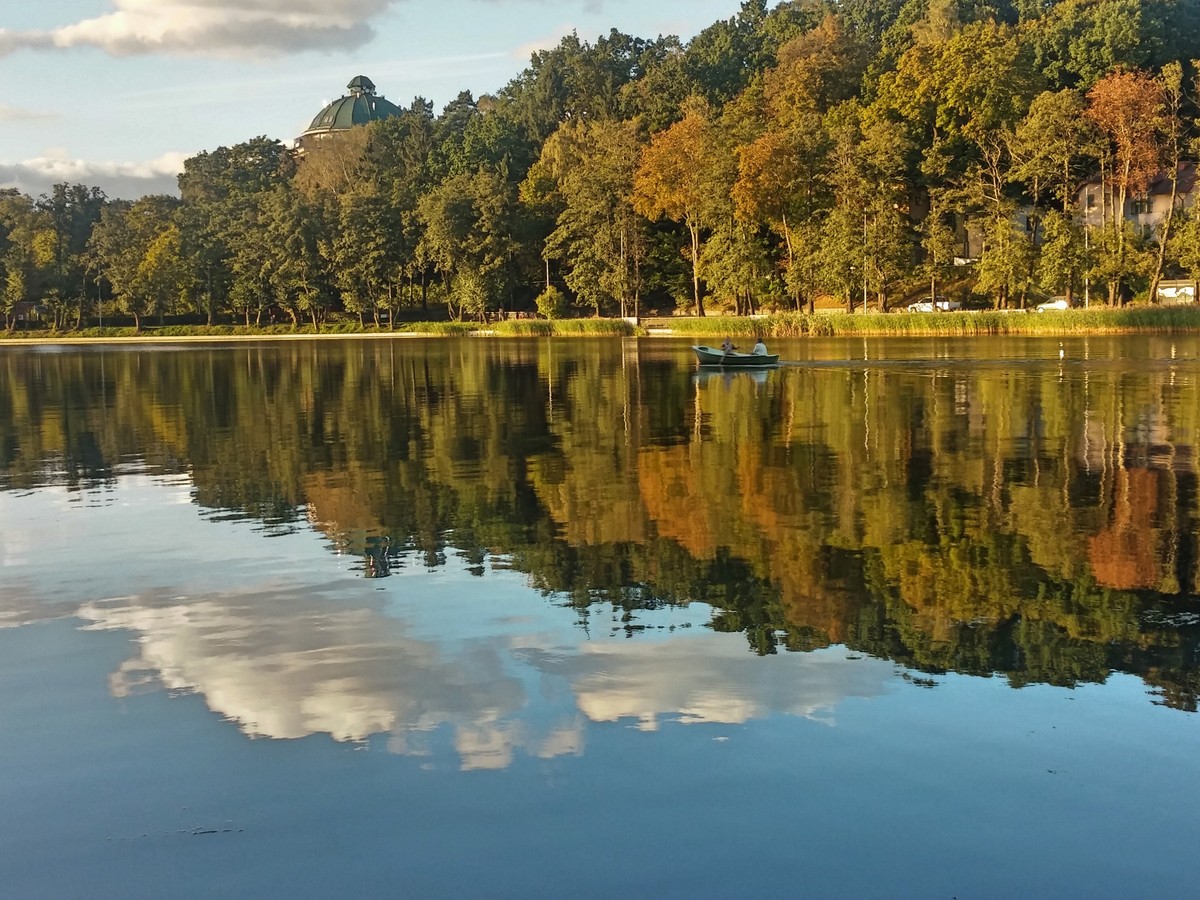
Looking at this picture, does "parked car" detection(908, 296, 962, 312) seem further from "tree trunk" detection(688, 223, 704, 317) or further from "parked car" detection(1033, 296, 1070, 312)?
"tree trunk" detection(688, 223, 704, 317)

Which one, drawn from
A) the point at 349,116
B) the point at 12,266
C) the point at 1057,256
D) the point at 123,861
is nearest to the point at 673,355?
the point at 1057,256

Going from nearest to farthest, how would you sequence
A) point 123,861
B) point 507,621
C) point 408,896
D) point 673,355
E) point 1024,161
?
point 408,896 → point 123,861 → point 507,621 → point 673,355 → point 1024,161

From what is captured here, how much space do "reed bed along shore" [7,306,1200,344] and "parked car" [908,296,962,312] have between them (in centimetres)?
925

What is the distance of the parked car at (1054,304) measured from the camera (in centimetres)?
8633

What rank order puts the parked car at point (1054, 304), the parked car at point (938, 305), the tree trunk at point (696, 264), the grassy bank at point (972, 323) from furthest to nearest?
the tree trunk at point (696, 264) → the parked car at point (938, 305) → the parked car at point (1054, 304) → the grassy bank at point (972, 323)

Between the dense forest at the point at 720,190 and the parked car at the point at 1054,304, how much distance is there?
1769mm

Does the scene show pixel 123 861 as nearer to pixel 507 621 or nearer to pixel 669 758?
pixel 669 758

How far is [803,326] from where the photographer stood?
91.2 m

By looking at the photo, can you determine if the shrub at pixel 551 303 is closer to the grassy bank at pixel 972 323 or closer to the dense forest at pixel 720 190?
the dense forest at pixel 720 190

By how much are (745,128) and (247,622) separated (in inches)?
3829

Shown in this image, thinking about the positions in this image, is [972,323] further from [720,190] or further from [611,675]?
[611,675]

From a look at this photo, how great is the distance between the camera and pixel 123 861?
681 cm

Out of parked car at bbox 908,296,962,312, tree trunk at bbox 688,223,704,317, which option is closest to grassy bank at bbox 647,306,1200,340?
parked car at bbox 908,296,962,312

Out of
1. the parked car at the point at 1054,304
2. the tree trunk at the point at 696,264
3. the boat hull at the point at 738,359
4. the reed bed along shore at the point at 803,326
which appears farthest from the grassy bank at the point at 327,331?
the boat hull at the point at 738,359
